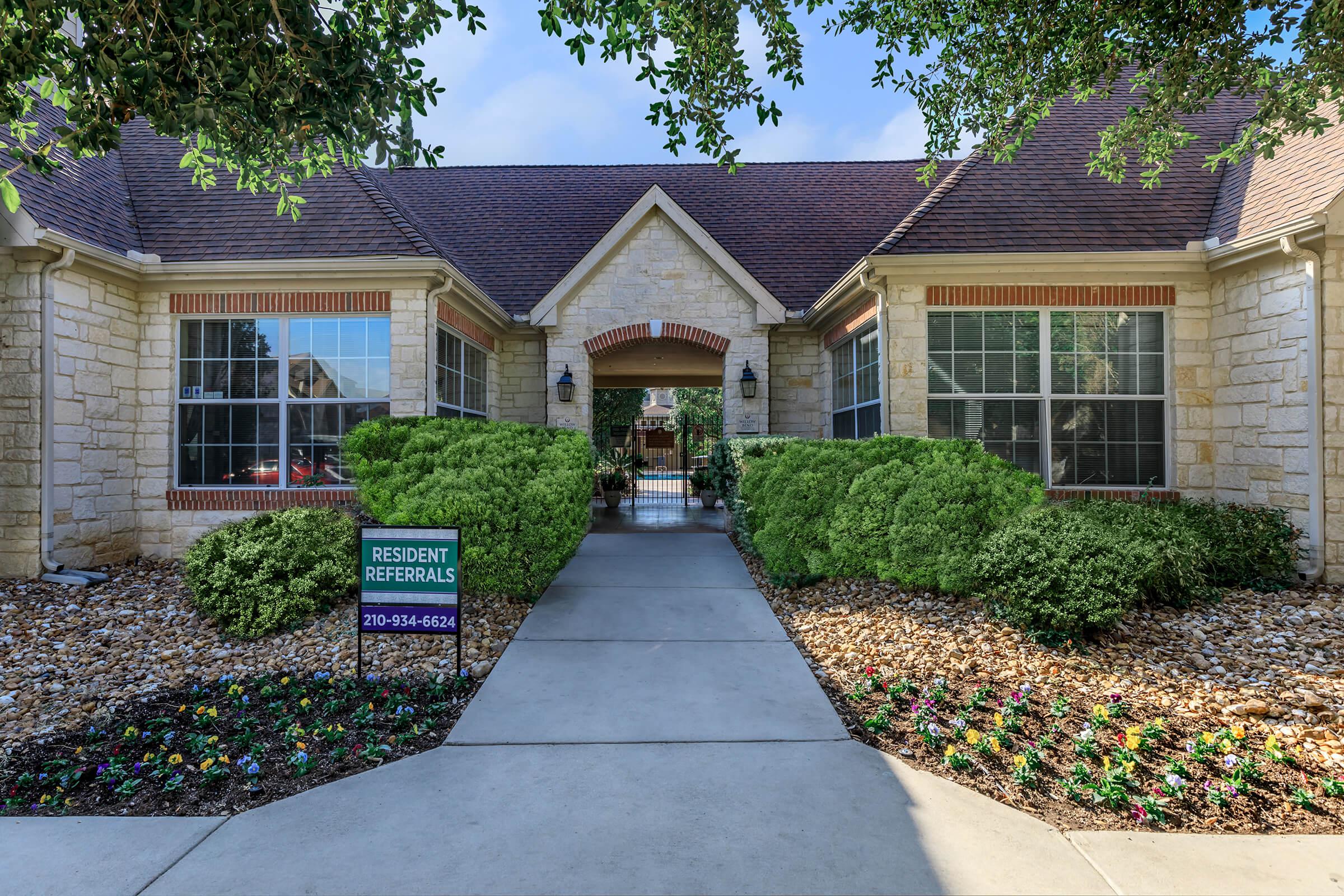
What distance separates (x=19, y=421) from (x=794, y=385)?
9.56 m

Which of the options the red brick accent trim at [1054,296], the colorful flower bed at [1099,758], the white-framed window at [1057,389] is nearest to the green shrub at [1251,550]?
the white-framed window at [1057,389]

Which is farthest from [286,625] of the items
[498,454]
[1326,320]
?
[1326,320]

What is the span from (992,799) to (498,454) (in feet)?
16.3

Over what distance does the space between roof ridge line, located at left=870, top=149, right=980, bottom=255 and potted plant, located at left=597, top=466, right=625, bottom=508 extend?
24.0 feet

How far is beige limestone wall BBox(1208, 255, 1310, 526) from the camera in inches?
285

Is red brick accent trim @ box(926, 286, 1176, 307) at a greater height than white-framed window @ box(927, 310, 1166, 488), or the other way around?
red brick accent trim @ box(926, 286, 1176, 307)

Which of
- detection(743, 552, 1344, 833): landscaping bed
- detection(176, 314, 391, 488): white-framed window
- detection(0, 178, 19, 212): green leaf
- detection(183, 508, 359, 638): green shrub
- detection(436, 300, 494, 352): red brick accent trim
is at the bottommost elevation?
detection(743, 552, 1344, 833): landscaping bed

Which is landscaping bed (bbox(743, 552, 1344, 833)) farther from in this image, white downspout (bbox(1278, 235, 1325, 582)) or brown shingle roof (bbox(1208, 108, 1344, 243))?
brown shingle roof (bbox(1208, 108, 1344, 243))

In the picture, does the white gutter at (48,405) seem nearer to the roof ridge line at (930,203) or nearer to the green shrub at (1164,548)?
the roof ridge line at (930,203)

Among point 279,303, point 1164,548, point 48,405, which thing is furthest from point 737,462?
point 48,405

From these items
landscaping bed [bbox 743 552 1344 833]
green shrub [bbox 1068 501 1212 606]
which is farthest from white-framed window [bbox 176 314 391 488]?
green shrub [bbox 1068 501 1212 606]

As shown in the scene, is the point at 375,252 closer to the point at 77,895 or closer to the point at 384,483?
the point at 384,483

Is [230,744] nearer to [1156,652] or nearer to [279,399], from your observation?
[279,399]

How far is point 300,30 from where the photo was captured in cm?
441
